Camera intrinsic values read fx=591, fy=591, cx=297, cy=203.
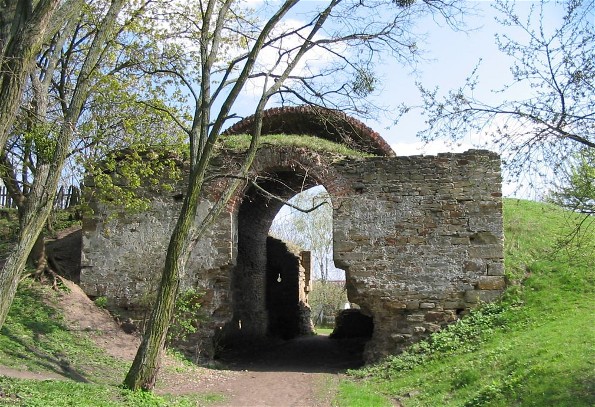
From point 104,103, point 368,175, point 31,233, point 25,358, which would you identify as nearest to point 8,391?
point 31,233

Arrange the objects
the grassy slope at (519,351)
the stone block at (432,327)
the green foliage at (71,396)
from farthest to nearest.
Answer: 1. the stone block at (432,327)
2. the grassy slope at (519,351)
3. the green foliage at (71,396)

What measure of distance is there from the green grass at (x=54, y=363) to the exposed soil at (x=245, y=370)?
0.30 m

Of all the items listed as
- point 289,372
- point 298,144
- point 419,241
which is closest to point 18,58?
point 298,144

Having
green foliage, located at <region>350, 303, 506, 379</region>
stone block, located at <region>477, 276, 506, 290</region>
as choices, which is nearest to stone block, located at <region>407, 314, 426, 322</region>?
green foliage, located at <region>350, 303, 506, 379</region>

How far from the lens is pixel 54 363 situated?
9258 millimetres

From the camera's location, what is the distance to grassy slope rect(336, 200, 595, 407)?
734cm

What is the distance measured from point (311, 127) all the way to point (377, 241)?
179 inches

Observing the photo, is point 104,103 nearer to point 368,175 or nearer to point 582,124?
point 368,175

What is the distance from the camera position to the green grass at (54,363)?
665 centimetres

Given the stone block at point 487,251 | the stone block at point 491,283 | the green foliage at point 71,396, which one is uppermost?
the stone block at point 487,251

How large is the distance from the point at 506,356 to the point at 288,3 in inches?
238

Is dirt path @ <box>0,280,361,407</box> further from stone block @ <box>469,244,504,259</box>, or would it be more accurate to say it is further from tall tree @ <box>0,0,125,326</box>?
stone block @ <box>469,244,504,259</box>

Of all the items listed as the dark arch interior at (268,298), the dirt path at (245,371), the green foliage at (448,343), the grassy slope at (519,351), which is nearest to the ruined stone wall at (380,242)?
the green foliage at (448,343)

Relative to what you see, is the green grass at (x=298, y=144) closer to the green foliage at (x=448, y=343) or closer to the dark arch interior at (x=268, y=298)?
the dark arch interior at (x=268, y=298)
